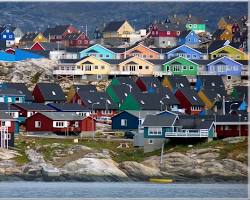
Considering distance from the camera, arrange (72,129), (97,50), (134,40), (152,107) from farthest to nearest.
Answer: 1. (134,40)
2. (97,50)
3. (152,107)
4. (72,129)

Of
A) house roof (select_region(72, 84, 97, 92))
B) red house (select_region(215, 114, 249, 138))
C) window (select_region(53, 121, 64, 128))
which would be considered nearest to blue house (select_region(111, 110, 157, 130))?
window (select_region(53, 121, 64, 128))

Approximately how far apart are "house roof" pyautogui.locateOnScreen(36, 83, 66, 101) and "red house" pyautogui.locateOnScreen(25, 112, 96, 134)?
12.6 metres

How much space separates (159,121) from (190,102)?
2015 centimetres

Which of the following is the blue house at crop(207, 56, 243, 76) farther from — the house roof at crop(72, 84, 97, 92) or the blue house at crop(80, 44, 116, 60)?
the house roof at crop(72, 84, 97, 92)

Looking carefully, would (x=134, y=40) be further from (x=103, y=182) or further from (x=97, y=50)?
(x=103, y=182)

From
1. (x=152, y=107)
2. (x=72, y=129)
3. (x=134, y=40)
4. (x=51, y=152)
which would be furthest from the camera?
(x=134, y=40)

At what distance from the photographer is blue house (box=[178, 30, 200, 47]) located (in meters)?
174

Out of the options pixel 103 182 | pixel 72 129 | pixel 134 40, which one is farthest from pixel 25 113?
pixel 134 40

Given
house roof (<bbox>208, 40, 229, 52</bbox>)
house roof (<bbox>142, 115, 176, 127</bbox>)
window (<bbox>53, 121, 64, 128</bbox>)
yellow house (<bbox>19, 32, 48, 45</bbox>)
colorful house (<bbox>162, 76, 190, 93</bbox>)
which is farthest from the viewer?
yellow house (<bbox>19, 32, 48, 45</bbox>)

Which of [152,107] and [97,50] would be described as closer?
[152,107]

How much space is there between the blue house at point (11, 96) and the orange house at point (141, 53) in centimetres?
3073

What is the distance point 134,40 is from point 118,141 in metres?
68.3

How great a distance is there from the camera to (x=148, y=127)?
11281 centimetres

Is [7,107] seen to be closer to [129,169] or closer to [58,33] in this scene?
[129,169]
